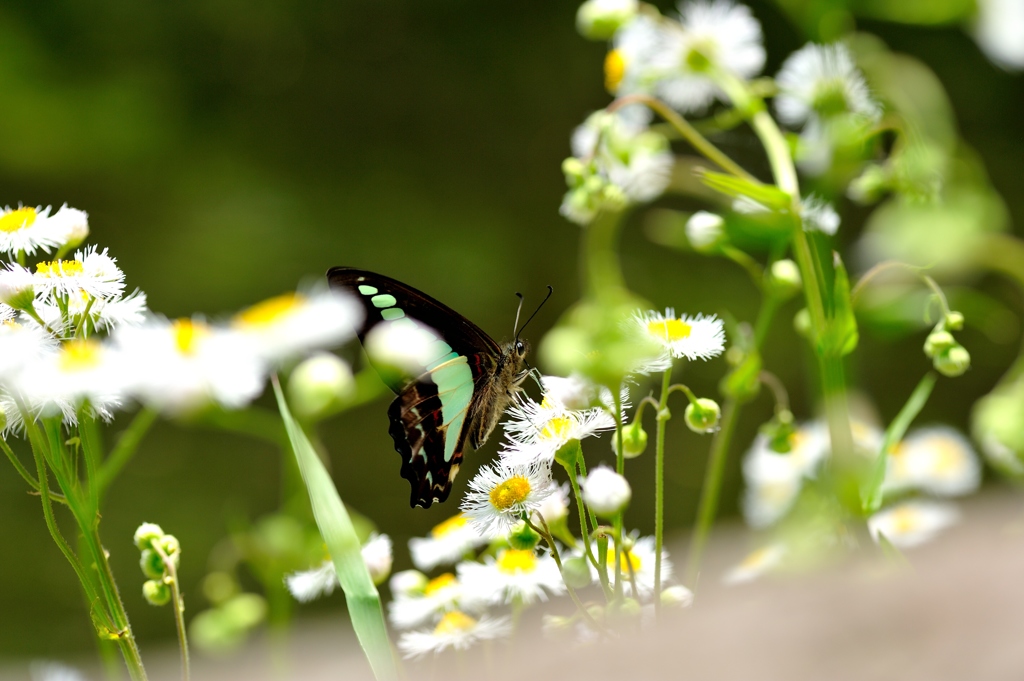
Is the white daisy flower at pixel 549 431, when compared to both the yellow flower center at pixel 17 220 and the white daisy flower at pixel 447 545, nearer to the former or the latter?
the white daisy flower at pixel 447 545

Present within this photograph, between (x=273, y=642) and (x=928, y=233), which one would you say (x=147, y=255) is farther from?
(x=928, y=233)

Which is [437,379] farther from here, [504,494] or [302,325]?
[504,494]

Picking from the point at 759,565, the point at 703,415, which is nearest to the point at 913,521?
the point at 759,565

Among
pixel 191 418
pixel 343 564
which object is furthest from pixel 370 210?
pixel 343 564

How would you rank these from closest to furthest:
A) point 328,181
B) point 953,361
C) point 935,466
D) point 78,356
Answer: point 78,356 → point 953,361 → point 935,466 → point 328,181

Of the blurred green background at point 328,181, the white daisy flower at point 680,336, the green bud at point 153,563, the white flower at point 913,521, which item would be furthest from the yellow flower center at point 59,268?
the blurred green background at point 328,181
